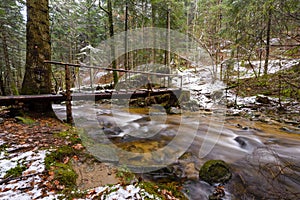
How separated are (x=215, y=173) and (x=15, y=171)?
3.24 metres

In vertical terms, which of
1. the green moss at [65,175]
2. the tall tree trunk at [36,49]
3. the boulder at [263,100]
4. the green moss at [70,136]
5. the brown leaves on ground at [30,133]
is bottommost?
the green moss at [65,175]

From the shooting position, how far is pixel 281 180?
308 centimetres

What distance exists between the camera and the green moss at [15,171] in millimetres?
2184

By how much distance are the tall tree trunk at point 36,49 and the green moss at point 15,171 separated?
10.2 ft

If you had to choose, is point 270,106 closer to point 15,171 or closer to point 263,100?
point 263,100

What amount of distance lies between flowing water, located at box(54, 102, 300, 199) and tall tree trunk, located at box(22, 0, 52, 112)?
6.53 feet

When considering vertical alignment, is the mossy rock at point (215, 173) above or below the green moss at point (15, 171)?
below

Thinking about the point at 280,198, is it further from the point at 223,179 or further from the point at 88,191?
the point at 88,191

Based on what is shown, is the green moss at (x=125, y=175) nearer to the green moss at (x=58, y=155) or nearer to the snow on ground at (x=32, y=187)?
the snow on ground at (x=32, y=187)

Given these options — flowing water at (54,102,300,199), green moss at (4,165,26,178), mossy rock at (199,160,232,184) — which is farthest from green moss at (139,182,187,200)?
green moss at (4,165,26,178)

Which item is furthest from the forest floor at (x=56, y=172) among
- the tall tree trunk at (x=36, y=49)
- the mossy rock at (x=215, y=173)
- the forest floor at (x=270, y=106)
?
the forest floor at (x=270, y=106)

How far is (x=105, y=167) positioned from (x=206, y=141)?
3320mm

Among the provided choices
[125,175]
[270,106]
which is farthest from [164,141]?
[270,106]

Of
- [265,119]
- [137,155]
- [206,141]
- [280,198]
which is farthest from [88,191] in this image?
[265,119]
